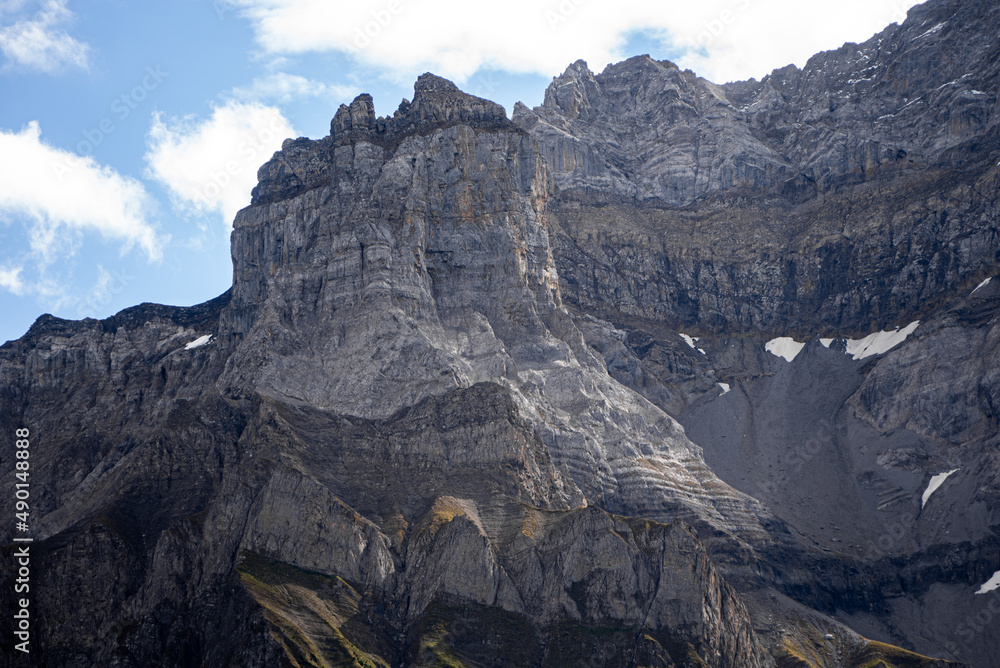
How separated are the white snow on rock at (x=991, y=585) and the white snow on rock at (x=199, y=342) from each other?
401 feet

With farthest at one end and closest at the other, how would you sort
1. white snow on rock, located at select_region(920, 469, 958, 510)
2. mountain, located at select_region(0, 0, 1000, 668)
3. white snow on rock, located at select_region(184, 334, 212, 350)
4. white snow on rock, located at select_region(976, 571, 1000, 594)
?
white snow on rock, located at select_region(184, 334, 212, 350), white snow on rock, located at select_region(920, 469, 958, 510), white snow on rock, located at select_region(976, 571, 1000, 594), mountain, located at select_region(0, 0, 1000, 668)

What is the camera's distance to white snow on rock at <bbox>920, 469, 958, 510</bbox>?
170250mm

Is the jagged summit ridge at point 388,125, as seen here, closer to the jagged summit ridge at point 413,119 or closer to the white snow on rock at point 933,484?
the jagged summit ridge at point 413,119

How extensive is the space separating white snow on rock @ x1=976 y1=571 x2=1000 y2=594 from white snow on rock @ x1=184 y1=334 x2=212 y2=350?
122084 millimetres

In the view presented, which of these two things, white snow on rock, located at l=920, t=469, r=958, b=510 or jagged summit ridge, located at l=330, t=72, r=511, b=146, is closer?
white snow on rock, located at l=920, t=469, r=958, b=510

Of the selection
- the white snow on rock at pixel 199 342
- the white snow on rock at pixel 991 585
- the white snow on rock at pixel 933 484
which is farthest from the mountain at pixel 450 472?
the white snow on rock at pixel 199 342

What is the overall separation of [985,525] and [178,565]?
107 metres

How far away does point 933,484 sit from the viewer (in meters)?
172

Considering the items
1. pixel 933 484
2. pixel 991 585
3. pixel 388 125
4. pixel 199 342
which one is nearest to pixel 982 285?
pixel 933 484

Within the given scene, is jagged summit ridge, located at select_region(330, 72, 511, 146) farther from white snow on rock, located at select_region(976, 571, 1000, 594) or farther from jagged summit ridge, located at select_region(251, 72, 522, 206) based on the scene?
white snow on rock, located at select_region(976, 571, 1000, 594)

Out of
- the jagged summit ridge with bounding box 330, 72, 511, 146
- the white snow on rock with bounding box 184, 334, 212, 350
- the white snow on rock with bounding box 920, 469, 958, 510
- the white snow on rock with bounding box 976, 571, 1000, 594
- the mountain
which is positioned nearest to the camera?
the mountain

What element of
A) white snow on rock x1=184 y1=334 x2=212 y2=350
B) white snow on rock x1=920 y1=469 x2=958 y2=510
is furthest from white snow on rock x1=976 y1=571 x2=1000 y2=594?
white snow on rock x1=184 y1=334 x2=212 y2=350

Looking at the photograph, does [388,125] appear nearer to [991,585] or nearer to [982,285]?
[982,285]

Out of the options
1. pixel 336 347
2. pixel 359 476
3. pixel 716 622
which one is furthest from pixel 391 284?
pixel 716 622
